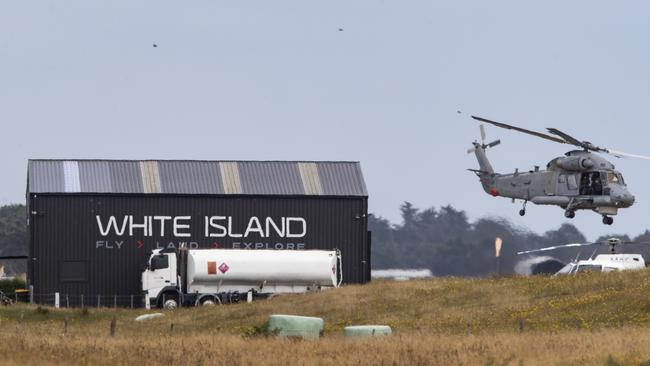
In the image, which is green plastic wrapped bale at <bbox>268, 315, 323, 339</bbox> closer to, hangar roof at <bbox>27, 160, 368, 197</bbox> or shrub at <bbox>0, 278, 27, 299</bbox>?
hangar roof at <bbox>27, 160, 368, 197</bbox>

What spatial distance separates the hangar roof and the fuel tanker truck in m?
5.84

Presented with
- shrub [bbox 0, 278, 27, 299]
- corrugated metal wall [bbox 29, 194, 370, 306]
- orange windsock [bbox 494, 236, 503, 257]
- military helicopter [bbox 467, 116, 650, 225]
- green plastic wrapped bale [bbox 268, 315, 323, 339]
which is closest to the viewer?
green plastic wrapped bale [bbox 268, 315, 323, 339]

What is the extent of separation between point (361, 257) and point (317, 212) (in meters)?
3.22

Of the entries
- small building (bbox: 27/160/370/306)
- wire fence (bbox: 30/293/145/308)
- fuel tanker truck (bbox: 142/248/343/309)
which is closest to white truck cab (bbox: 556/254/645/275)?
fuel tanker truck (bbox: 142/248/343/309)

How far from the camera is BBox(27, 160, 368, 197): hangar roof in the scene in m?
73.6

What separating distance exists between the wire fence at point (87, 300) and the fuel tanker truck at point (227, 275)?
2241 millimetres

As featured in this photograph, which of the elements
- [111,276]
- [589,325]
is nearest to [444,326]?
[589,325]

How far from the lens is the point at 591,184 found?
65.3 m

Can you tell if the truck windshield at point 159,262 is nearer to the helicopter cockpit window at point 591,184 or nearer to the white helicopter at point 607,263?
the white helicopter at point 607,263

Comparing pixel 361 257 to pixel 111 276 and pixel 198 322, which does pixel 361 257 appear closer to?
pixel 111 276

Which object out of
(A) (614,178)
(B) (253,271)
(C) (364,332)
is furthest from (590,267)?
(C) (364,332)

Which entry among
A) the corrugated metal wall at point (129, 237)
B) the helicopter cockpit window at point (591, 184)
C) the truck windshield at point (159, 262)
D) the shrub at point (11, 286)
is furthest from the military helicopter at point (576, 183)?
the shrub at point (11, 286)

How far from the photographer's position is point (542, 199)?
67750 millimetres

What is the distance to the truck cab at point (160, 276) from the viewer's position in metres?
68.6
